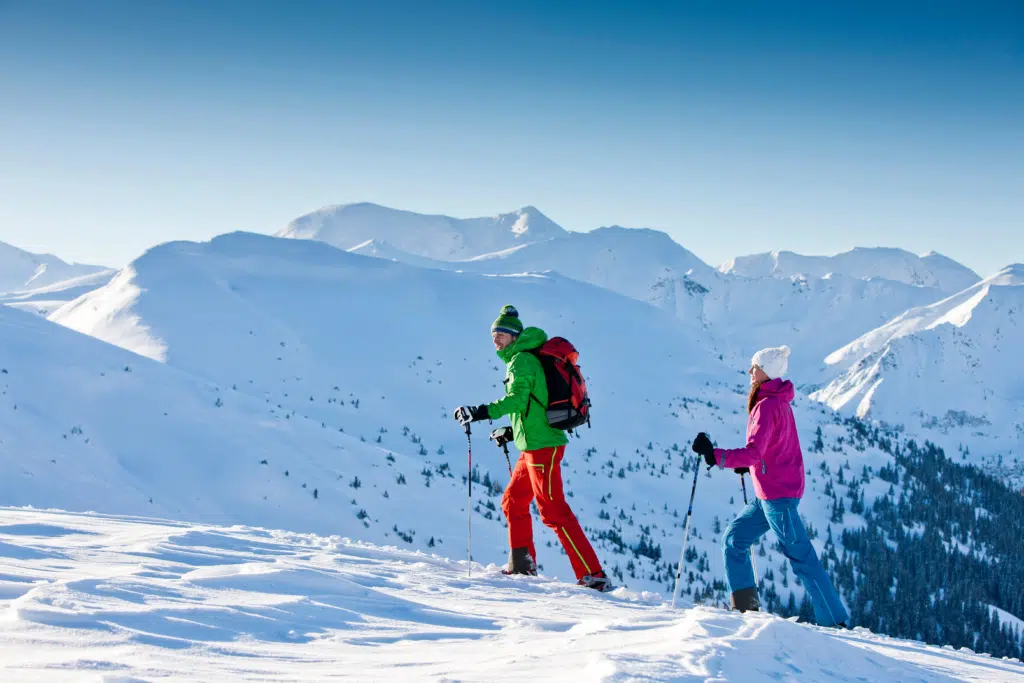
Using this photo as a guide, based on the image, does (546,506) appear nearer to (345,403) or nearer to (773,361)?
(773,361)

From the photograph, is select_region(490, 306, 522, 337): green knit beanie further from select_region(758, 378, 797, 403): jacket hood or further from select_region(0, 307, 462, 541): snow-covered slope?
select_region(0, 307, 462, 541): snow-covered slope

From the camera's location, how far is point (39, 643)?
3842 millimetres

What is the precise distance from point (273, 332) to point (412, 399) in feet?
36.6

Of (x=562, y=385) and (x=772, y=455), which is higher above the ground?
(x=562, y=385)

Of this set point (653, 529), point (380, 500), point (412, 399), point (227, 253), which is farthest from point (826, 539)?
point (227, 253)

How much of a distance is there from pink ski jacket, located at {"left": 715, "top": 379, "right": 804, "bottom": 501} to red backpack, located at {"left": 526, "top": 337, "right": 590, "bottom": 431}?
1.39 metres

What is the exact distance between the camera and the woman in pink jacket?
6.83 metres

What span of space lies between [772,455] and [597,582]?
2.11m

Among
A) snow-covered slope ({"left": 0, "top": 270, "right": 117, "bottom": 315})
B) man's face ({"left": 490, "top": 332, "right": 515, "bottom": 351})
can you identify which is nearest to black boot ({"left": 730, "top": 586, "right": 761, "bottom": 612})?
man's face ({"left": 490, "top": 332, "right": 515, "bottom": 351})

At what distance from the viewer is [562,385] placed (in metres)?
7.33

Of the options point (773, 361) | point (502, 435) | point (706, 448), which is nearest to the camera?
point (706, 448)

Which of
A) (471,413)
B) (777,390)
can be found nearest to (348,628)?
(471,413)

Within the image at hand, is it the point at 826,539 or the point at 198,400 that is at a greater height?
the point at 198,400

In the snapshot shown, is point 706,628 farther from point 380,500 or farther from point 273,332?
point 273,332
